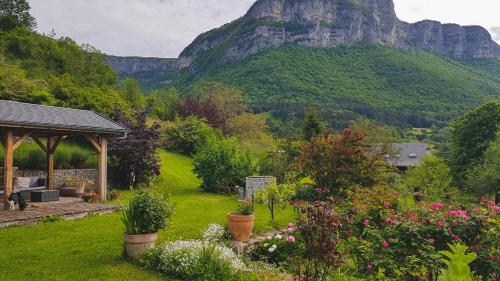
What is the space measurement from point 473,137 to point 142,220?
33.2 metres

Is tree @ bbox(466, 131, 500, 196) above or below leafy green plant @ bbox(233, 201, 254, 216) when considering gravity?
below

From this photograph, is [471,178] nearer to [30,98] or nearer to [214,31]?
[30,98]

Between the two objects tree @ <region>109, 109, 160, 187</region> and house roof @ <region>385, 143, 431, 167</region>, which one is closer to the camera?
tree @ <region>109, 109, 160, 187</region>

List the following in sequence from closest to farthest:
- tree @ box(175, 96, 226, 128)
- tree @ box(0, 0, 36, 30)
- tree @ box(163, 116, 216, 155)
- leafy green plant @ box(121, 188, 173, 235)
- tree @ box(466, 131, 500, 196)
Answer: leafy green plant @ box(121, 188, 173, 235), tree @ box(466, 131, 500, 196), tree @ box(163, 116, 216, 155), tree @ box(175, 96, 226, 128), tree @ box(0, 0, 36, 30)

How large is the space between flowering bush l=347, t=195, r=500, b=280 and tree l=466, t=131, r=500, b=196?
22210 mm

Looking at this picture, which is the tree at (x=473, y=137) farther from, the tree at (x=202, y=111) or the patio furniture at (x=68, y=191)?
the patio furniture at (x=68, y=191)

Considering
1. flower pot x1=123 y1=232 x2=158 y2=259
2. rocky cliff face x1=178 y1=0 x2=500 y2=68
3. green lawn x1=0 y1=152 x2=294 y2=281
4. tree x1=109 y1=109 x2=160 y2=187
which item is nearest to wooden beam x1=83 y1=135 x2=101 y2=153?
green lawn x1=0 y1=152 x2=294 y2=281

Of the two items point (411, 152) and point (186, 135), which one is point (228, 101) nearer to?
point (186, 135)

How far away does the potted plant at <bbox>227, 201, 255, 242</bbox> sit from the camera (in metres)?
7.61

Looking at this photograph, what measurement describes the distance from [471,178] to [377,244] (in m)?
25.6

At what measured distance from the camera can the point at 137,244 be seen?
632 centimetres

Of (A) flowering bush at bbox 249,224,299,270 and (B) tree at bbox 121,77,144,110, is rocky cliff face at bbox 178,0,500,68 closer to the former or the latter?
(B) tree at bbox 121,77,144,110

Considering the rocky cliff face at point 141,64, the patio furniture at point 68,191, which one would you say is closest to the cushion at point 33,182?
the patio furniture at point 68,191

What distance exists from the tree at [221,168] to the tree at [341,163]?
555cm
